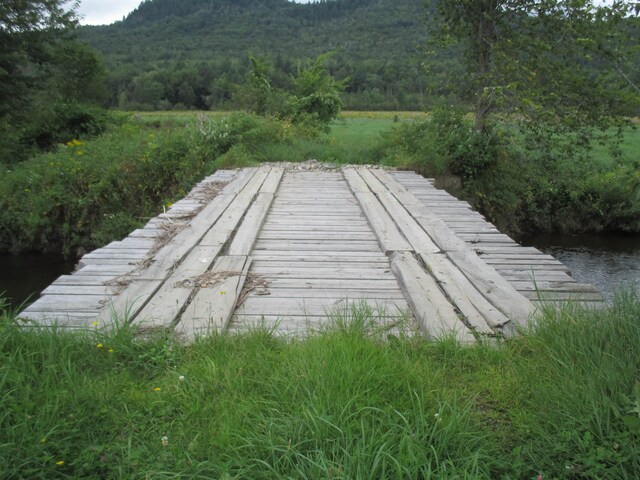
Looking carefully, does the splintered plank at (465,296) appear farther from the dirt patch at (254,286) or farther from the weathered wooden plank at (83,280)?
the weathered wooden plank at (83,280)

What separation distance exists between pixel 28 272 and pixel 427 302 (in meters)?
8.34

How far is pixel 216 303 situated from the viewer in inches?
116

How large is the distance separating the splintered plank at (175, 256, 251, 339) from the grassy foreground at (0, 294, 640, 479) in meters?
0.18

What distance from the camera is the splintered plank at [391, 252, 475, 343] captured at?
2604mm

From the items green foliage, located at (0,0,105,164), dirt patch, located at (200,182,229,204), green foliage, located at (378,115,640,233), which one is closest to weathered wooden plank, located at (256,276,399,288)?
dirt patch, located at (200,182,229,204)

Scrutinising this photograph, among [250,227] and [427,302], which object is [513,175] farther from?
[427,302]

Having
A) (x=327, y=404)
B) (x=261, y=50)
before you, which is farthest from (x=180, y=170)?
(x=261, y=50)

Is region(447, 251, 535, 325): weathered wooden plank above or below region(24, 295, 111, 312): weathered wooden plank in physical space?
above

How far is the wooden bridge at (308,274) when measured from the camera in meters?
2.79

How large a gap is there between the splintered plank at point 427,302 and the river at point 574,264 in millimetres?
5095

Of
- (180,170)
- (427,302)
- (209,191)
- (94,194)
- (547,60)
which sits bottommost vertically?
(94,194)

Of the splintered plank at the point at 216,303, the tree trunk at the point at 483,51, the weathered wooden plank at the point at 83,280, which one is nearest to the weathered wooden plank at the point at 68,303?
the weathered wooden plank at the point at 83,280

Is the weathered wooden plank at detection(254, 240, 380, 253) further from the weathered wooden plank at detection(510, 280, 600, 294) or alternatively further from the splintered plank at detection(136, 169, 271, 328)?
the weathered wooden plank at detection(510, 280, 600, 294)

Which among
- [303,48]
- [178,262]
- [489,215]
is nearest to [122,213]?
[178,262]
